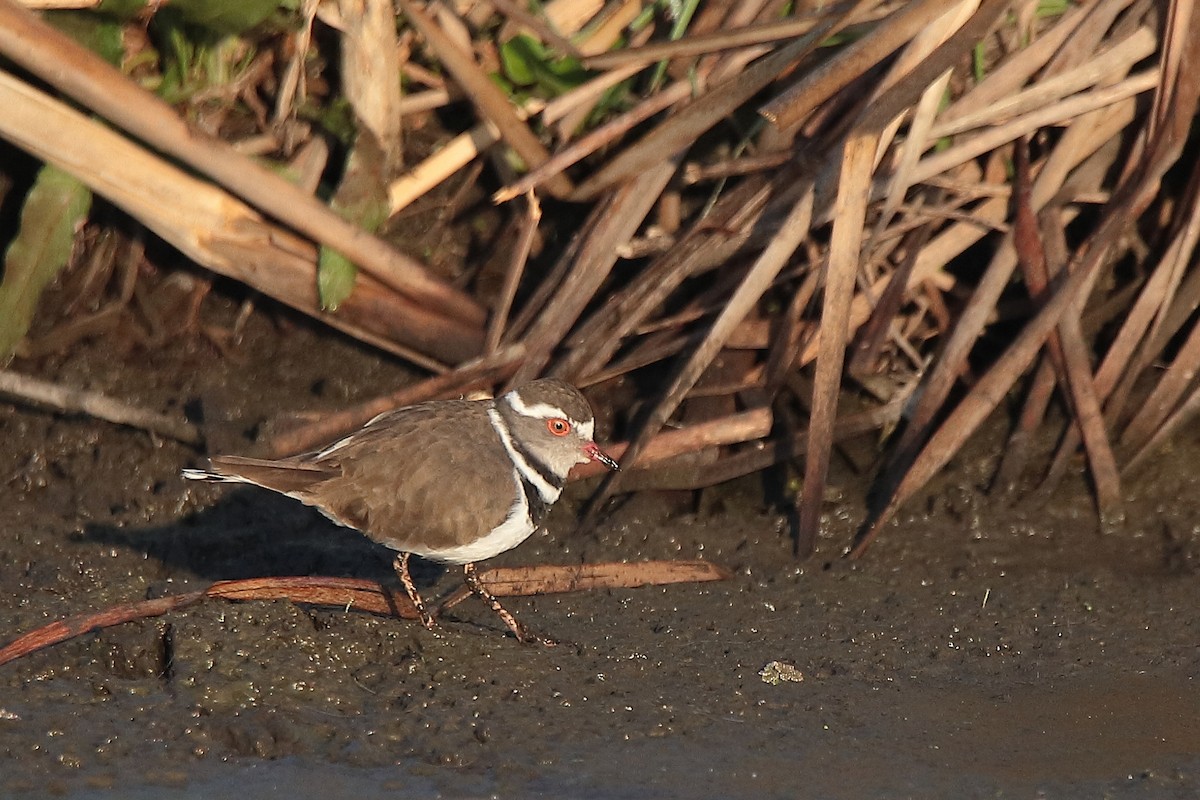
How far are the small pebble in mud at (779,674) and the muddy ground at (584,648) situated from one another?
75mm

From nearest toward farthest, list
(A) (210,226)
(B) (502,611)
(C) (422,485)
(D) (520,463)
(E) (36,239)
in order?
(C) (422,485), (B) (502,611), (D) (520,463), (A) (210,226), (E) (36,239)

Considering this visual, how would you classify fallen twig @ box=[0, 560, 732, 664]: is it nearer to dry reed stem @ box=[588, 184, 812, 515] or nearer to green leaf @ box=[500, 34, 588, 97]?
dry reed stem @ box=[588, 184, 812, 515]

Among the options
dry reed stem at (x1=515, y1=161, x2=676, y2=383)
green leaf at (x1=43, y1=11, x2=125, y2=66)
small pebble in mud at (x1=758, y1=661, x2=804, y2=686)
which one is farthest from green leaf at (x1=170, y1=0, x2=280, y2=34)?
small pebble in mud at (x1=758, y1=661, x2=804, y2=686)

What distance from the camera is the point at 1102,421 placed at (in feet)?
22.1

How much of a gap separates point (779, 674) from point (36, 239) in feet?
12.3

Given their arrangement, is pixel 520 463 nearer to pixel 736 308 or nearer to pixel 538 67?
pixel 736 308

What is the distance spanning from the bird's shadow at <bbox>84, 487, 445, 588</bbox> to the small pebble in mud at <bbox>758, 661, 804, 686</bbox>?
1.69 meters

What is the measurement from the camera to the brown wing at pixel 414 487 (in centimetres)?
584

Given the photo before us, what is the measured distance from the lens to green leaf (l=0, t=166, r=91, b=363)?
6.83 meters

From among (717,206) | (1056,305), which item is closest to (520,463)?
(717,206)

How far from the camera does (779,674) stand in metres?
5.72

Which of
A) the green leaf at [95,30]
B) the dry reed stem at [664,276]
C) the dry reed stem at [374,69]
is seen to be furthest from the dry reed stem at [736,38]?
the green leaf at [95,30]

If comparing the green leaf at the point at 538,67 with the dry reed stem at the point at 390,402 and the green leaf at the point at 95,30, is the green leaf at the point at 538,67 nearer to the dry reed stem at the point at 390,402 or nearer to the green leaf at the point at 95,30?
the dry reed stem at the point at 390,402

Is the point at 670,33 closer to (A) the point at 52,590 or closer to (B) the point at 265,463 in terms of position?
(B) the point at 265,463
